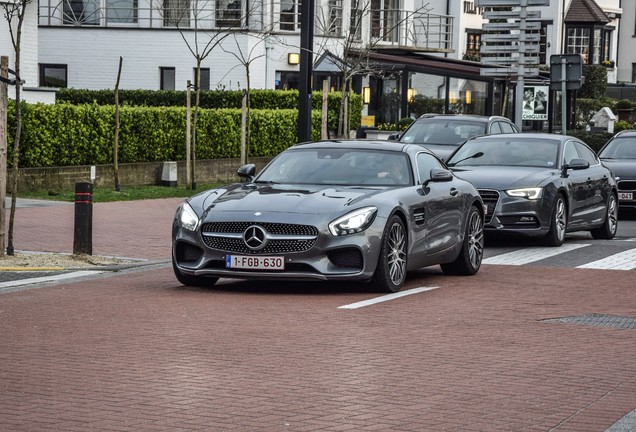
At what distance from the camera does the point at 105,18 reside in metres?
47.2

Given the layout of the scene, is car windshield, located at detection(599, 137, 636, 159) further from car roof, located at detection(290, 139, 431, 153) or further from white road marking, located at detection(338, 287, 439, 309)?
white road marking, located at detection(338, 287, 439, 309)

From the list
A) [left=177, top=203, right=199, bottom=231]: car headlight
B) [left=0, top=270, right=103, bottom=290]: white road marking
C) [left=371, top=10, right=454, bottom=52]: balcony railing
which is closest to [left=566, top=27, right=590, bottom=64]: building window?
[left=371, top=10, right=454, bottom=52]: balcony railing

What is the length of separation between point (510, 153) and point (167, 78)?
2813cm

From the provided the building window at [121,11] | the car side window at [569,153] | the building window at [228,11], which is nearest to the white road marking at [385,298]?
the car side window at [569,153]

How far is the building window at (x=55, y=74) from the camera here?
47.7 metres

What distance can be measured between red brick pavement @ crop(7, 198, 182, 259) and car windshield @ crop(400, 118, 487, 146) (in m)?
5.59

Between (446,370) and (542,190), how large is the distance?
10363 millimetres

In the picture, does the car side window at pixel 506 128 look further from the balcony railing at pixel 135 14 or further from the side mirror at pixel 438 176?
the balcony railing at pixel 135 14

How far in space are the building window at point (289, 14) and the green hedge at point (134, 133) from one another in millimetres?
13170

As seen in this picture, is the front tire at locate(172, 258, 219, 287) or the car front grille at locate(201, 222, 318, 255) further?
the front tire at locate(172, 258, 219, 287)

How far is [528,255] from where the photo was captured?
18.3m

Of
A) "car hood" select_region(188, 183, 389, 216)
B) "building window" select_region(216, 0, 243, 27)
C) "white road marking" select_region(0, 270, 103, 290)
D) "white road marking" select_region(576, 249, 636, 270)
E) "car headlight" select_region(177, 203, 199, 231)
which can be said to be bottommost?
"white road marking" select_region(576, 249, 636, 270)

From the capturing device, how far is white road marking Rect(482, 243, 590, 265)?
686 inches

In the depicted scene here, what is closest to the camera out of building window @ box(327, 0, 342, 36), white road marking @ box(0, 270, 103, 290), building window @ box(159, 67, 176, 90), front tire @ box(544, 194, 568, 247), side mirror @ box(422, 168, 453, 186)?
white road marking @ box(0, 270, 103, 290)
